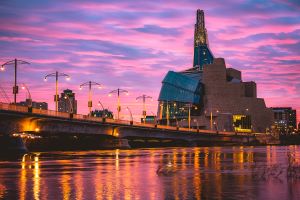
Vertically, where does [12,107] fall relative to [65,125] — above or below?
above

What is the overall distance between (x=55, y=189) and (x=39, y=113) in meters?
61.2

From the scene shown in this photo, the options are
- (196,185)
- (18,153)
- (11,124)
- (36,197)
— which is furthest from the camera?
(11,124)

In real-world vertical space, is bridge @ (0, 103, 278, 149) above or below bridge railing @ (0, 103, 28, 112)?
below

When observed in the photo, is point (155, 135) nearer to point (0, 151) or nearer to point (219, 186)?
point (0, 151)

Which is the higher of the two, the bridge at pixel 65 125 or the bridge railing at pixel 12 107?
the bridge railing at pixel 12 107

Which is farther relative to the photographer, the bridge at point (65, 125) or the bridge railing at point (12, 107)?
the bridge at point (65, 125)

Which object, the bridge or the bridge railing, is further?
the bridge

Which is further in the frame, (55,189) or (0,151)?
(0,151)

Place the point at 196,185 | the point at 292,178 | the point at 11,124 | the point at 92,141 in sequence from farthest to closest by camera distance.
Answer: the point at 92,141 < the point at 11,124 < the point at 292,178 < the point at 196,185

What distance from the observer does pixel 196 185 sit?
22859 millimetres

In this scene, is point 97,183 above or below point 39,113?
below

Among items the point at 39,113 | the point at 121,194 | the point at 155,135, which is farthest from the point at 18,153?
the point at 155,135

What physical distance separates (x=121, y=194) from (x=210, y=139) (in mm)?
162882

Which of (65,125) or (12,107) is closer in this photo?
(12,107)
